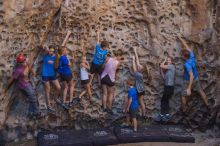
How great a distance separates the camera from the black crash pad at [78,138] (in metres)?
8.29

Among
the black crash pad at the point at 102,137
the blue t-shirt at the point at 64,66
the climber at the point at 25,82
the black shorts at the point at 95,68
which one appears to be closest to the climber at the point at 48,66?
the blue t-shirt at the point at 64,66

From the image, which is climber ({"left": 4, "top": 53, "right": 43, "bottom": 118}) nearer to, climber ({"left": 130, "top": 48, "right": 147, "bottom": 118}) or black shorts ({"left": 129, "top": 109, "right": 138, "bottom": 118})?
black shorts ({"left": 129, "top": 109, "right": 138, "bottom": 118})

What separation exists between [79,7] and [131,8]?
42.0 inches

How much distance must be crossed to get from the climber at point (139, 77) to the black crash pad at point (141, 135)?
59 cm

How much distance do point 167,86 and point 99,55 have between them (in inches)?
59.1

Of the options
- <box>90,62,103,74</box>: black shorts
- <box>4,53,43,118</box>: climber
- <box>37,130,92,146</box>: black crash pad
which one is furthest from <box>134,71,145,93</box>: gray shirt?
<box>4,53,43,118</box>: climber

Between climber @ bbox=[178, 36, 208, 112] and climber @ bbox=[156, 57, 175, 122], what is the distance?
27 cm

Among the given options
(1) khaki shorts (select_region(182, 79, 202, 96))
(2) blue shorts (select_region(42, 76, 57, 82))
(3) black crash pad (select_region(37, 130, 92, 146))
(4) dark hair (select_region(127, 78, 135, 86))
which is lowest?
(3) black crash pad (select_region(37, 130, 92, 146))

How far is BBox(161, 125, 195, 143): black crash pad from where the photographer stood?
8.66 meters

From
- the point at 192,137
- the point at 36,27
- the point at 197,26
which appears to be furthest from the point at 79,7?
the point at 192,137

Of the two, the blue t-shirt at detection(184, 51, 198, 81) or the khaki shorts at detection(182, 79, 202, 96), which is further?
the khaki shorts at detection(182, 79, 202, 96)

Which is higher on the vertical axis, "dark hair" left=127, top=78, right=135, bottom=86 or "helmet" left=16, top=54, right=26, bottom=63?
"helmet" left=16, top=54, right=26, bottom=63

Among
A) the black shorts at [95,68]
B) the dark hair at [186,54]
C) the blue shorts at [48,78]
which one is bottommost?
the blue shorts at [48,78]

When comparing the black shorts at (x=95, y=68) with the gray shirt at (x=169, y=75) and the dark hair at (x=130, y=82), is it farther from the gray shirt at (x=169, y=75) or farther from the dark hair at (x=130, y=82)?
the gray shirt at (x=169, y=75)
